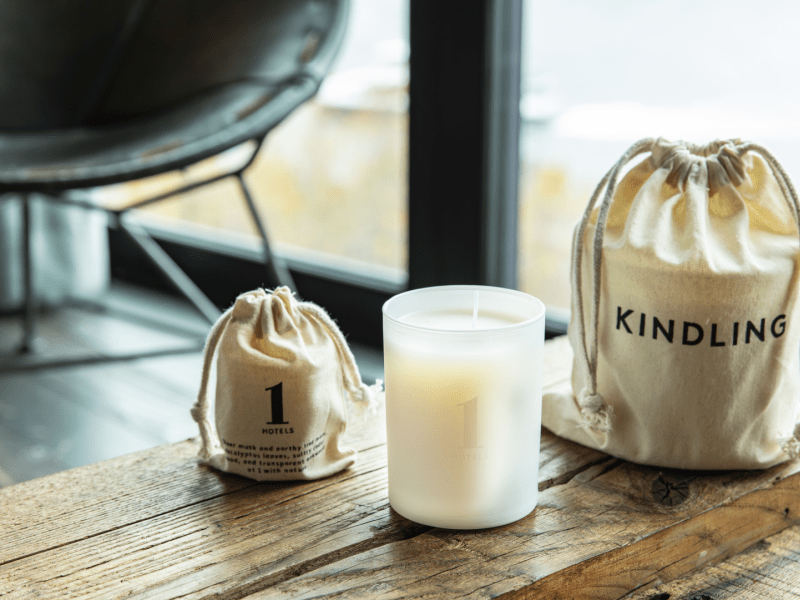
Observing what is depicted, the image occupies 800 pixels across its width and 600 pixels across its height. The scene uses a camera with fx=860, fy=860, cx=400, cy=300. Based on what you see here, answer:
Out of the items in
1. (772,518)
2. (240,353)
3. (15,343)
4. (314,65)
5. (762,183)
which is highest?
(314,65)

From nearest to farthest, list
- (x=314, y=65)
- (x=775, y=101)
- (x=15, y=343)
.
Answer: (x=775, y=101) < (x=314, y=65) < (x=15, y=343)

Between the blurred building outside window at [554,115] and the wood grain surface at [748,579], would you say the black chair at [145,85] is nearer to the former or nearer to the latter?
the blurred building outside window at [554,115]

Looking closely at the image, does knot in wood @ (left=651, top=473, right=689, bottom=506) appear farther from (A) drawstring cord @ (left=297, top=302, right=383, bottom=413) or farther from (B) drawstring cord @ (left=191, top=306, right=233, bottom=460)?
(B) drawstring cord @ (left=191, top=306, right=233, bottom=460)

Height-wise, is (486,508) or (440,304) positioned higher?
(440,304)

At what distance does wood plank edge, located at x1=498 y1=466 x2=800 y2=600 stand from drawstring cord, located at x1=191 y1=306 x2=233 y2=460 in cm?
27

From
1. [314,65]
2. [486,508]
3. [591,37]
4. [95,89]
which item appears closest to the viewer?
[486,508]

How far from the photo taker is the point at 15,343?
190 centimetres

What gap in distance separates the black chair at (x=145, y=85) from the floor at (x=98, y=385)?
137mm

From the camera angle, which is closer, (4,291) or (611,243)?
(611,243)

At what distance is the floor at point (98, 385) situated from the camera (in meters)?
1.42

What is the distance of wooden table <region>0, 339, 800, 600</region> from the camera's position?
0.50 m

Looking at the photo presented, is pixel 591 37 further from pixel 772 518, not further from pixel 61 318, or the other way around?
pixel 61 318

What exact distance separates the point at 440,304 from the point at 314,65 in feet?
3.29

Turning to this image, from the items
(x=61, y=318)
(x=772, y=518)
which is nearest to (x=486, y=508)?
(x=772, y=518)
